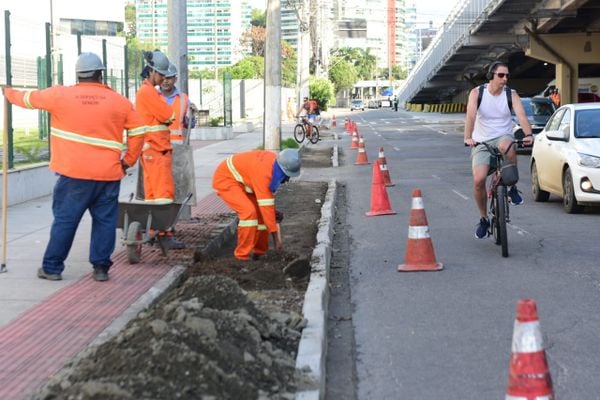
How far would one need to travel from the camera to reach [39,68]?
15.4 m

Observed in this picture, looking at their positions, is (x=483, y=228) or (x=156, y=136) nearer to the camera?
(x=156, y=136)

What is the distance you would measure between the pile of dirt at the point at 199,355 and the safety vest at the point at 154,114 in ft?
10.2

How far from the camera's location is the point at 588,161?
12984 mm

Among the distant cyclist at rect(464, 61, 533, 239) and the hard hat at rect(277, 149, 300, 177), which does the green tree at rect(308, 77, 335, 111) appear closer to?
the distant cyclist at rect(464, 61, 533, 239)

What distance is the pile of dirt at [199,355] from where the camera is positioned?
4711mm

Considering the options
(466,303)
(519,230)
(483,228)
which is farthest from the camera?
(519,230)

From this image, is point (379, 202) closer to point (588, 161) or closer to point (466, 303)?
point (588, 161)

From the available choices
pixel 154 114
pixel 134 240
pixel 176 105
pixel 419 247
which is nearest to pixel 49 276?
pixel 134 240

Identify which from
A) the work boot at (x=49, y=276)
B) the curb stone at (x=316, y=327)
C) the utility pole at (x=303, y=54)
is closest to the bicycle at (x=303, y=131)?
the utility pole at (x=303, y=54)

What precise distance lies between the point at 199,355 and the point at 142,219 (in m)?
4.66

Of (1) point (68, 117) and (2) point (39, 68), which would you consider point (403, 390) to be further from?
(2) point (39, 68)

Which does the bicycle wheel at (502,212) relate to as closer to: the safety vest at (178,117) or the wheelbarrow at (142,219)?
the wheelbarrow at (142,219)

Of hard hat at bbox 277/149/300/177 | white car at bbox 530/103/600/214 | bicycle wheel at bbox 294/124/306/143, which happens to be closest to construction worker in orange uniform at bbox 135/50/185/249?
hard hat at bbox 277/149/300/177

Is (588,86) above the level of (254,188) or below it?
above
